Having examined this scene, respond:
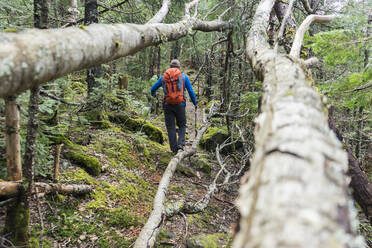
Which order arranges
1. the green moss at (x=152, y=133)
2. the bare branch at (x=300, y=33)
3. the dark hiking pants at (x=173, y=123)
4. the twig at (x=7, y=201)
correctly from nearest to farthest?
the twig at (x=7, y=201), the bare branch at (x=300, y=33), the dark hiking pants at (x=173, y=123), the green moss at (x=152, y=133)

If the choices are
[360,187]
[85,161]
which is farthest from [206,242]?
[85,161]

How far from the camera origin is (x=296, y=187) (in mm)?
846

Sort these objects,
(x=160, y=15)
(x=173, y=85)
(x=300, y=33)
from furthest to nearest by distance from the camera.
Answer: (x=173, y=85), (x=160, y=15), (x=300, y=33)

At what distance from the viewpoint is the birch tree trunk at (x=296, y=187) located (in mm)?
735

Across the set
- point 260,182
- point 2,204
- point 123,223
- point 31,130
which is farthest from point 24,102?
point 260,182

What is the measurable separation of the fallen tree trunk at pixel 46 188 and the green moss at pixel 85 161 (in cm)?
70

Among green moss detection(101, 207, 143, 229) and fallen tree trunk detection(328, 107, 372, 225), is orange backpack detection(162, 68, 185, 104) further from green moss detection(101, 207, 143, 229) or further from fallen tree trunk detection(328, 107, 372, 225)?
fallen tree trunk detection(328, 107, 372, 225)

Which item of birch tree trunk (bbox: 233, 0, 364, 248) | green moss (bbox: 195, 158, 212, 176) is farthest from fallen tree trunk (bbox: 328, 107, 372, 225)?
green moss (bbox: 195, 158, 212, 176)

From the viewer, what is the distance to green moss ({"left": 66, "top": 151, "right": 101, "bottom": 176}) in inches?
181

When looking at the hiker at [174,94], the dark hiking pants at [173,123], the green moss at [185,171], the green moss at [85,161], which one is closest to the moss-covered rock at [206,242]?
the green moss at [85,161]

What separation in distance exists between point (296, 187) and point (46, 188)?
3.30 meters

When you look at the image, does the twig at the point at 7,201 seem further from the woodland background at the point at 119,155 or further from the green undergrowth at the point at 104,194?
the green undergrowth at the point at 104,194

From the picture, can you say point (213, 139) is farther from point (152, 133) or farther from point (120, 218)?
point (120, 218)

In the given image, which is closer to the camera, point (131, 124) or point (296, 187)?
point (296, 187)
